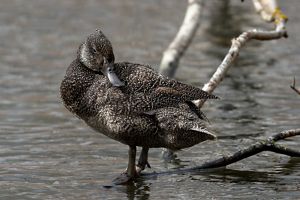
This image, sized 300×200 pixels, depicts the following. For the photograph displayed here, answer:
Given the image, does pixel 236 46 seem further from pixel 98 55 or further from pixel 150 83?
pixel 98 55

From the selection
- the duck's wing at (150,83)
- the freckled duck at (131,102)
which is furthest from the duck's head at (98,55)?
the duck's wing at (150,83)

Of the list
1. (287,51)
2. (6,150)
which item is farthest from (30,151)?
(287,51)

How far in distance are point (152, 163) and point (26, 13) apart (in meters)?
8.45

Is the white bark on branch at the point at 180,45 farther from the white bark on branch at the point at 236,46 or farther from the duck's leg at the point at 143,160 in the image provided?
the duck's leg at the point at 143,160

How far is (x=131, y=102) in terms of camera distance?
23.9 feet

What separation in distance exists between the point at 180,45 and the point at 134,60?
296cm

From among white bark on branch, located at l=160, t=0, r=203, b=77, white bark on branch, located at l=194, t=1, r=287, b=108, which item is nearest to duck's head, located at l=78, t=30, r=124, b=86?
white bark on branch, located at l=194, t=1, r=287, b=108

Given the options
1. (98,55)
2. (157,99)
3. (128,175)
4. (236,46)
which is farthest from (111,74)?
(236,46)

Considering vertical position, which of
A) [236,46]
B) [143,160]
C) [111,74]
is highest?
[236,46]

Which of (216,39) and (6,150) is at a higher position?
(216,39)

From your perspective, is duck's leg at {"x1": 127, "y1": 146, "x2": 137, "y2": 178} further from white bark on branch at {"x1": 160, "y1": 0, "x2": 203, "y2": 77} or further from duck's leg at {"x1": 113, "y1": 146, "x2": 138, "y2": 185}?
white bark on branch at {"x1": 160, "y1": 0, "x2": 203, "y2": 77}

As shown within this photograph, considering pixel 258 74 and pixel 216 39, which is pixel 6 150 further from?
pixel 216 39

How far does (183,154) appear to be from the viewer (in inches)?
348

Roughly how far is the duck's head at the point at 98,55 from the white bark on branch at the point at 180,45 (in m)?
3.07
